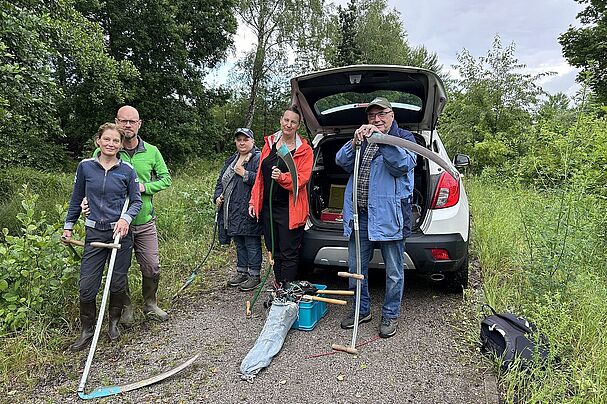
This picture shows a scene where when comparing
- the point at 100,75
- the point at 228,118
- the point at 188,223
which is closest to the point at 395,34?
the point at 228,118

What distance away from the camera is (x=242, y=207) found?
429 cm

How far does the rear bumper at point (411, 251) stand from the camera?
11.4ft

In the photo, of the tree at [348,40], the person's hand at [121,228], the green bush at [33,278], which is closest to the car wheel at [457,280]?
the person's hand at [121,228]

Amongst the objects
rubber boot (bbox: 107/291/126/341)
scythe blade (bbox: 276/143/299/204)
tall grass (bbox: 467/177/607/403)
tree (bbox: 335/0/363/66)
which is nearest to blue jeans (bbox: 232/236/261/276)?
scythe blade (bbox: 276/143/299/204)

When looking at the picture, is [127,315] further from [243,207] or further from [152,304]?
[243,207]

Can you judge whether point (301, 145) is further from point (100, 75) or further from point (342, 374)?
point (100, 75)

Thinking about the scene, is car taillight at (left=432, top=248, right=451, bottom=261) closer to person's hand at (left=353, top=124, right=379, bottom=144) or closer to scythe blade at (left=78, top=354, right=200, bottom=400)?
person's hand at (left=353, top=124, right=379, bottom=144)

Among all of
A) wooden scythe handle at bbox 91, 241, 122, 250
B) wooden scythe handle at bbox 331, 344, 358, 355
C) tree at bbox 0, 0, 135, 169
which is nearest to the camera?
wooden scythe handle at bbox 91, 241, 122, 250

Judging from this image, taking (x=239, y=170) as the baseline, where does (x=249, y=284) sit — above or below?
below

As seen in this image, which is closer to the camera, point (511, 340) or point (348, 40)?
point (511, 340)

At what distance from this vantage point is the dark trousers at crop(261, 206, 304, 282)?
381cm

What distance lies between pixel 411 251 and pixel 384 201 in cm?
53

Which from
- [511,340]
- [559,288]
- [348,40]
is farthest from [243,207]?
[348,40]

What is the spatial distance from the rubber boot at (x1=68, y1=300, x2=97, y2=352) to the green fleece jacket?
68cm
